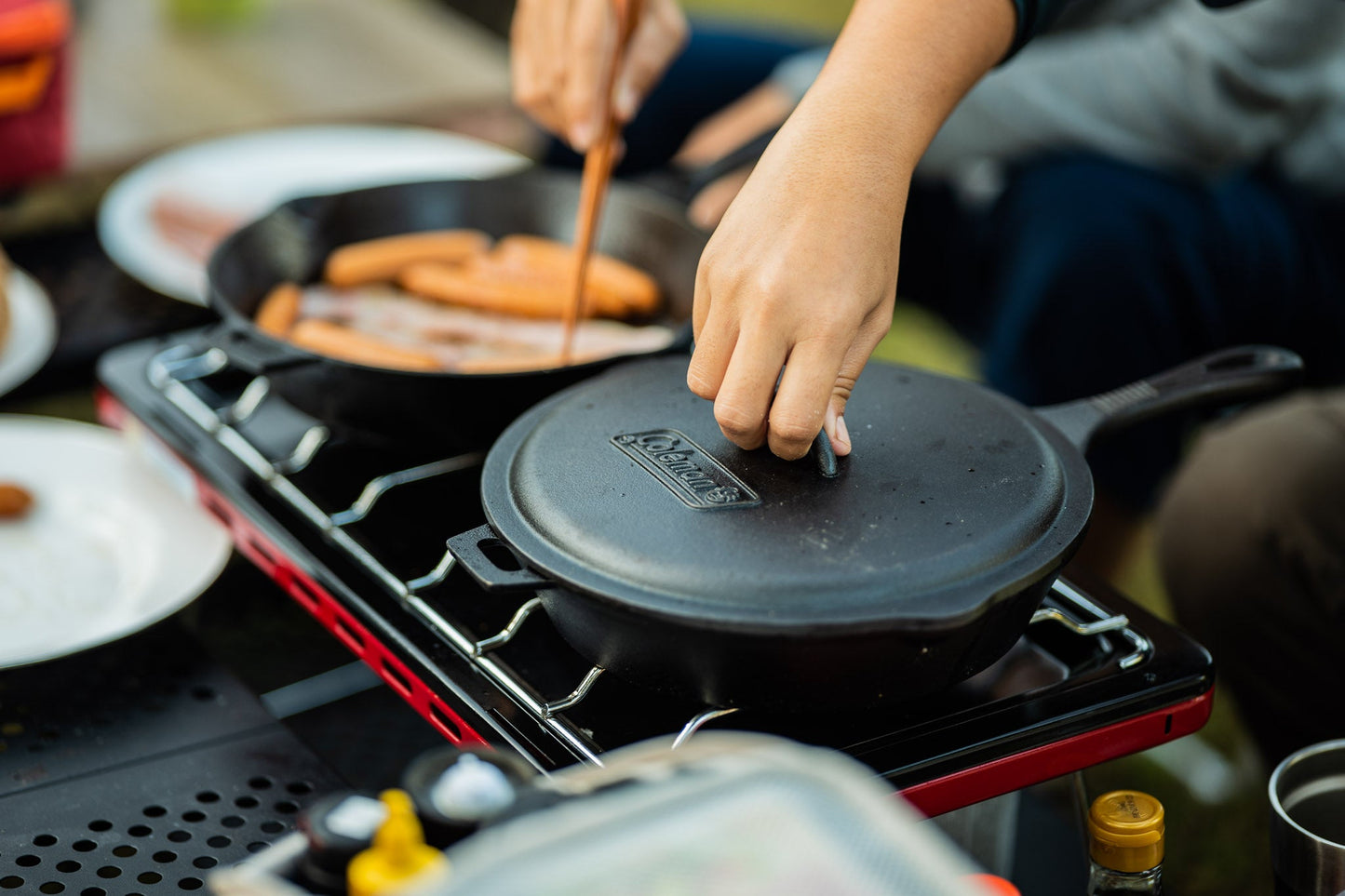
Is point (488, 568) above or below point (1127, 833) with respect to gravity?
above

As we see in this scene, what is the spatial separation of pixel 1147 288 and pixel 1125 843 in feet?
4.40

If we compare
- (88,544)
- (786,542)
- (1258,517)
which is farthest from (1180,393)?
(88,544)

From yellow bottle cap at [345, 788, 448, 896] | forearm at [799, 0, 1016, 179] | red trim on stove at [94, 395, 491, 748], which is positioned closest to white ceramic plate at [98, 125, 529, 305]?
red trim on stove at [94, 395, 491, 748]

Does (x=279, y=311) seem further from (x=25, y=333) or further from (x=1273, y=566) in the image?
(x=1273, y=566)

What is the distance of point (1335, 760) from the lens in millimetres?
1191

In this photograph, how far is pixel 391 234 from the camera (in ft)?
6.47

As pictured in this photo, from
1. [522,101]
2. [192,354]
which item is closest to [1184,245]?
[522,101]

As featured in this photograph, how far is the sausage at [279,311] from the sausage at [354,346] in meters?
0.02

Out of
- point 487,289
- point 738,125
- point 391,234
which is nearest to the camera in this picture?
point 487,289

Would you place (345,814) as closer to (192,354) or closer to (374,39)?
(192,354)

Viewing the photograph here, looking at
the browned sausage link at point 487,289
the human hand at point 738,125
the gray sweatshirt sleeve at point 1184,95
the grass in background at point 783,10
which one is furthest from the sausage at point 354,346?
the grass in background at point 783,10

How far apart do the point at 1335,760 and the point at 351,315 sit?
1278mm

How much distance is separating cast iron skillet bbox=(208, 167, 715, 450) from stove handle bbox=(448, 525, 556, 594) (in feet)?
0.97

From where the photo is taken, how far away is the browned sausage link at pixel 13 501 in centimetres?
160
